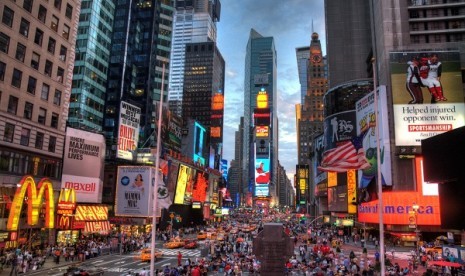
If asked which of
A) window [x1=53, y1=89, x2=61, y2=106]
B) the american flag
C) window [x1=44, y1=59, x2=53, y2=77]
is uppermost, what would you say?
window [x1=44, y1=59, x2=53, y2=77]

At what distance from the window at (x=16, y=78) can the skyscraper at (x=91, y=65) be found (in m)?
49.3

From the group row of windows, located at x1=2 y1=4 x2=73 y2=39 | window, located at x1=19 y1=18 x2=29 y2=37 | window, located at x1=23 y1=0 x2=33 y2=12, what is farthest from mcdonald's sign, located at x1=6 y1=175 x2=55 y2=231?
window, located at x1=23 y1=0 x2=33 y2=12

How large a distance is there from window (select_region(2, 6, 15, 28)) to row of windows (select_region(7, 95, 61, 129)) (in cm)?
746

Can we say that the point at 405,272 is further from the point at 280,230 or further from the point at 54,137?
the point at 54,137

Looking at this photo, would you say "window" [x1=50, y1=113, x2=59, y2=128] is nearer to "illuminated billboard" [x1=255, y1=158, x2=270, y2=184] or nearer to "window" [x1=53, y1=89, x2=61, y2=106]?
"window" [x1=53, y1=89, x2=61, y2=106]

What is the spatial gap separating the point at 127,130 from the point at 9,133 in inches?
749

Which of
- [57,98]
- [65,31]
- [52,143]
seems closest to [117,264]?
[52,143]

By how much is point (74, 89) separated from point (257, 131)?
11039cm

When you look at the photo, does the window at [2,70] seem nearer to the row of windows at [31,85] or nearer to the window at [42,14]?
the row of windows at [31,85]

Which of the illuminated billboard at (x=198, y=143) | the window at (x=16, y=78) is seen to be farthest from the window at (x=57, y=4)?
the illuminated billboard at (x=198, y=143)

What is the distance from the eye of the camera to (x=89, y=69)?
100250mm

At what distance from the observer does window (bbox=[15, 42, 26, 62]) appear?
41.6m

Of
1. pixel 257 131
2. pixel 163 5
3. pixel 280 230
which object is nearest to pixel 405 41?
pixel 280 230

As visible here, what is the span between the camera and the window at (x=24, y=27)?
42031 millimetres
